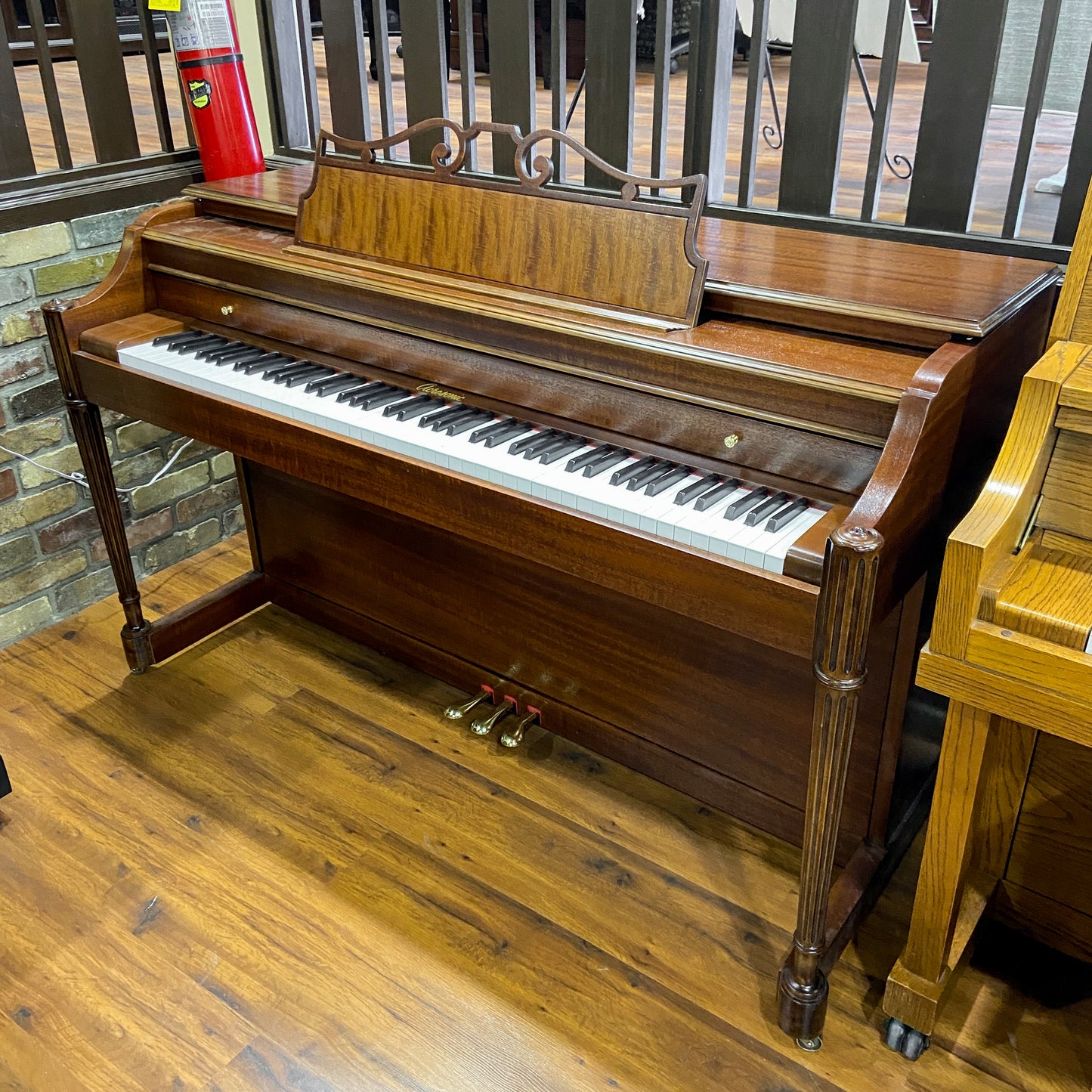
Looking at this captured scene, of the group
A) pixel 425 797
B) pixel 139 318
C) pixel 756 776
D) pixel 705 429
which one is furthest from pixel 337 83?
pixel 756 776

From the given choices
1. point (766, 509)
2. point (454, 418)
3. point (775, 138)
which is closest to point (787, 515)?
point (766, 509)

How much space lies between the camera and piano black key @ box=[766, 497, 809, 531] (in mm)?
1376

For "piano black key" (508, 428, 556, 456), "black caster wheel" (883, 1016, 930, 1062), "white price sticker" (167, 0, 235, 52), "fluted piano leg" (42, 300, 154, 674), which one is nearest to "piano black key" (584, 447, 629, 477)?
"piano black key" (508, 428, 556, 456)

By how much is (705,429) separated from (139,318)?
4.49 feet

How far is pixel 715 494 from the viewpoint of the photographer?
4.83 feet

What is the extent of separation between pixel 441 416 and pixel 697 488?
500mm

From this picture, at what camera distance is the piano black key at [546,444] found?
1600 mm

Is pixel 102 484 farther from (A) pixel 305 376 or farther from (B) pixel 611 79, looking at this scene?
(B) pixel 611 79

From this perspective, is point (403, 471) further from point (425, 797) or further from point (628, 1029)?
point (628, 1029)

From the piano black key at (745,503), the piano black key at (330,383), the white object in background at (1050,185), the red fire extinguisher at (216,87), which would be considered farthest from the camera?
the white object in background at (1050,185)

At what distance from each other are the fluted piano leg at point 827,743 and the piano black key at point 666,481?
0.32 m

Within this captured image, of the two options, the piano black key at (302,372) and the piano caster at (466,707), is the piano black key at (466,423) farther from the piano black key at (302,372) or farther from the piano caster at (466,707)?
the piano caster at (466,707)

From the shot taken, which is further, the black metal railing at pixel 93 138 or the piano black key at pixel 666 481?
the black metal railing at pixel 93 138

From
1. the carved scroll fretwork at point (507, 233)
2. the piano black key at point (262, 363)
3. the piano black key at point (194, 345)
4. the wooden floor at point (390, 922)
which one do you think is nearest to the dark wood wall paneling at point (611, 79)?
the carved scroll fretwork at point (507, 233)
